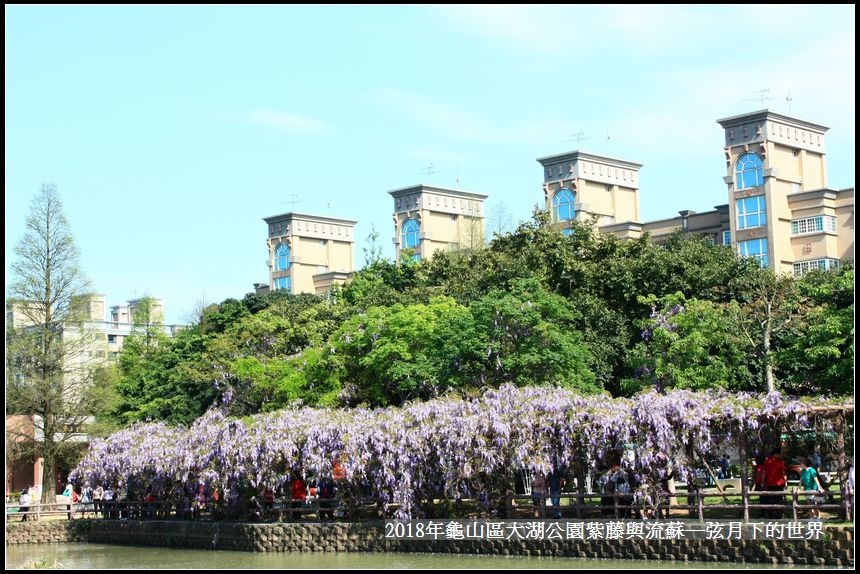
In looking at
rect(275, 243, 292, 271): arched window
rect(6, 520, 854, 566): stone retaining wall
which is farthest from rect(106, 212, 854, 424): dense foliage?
rect(275, 243, 292, 271): arched window

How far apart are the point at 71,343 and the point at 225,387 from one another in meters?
6.12

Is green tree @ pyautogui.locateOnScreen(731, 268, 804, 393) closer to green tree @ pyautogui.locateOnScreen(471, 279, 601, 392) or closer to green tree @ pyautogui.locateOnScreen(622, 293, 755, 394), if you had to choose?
green tree @ pyautogui.locateOnScreen(622, 293, 755, 394)

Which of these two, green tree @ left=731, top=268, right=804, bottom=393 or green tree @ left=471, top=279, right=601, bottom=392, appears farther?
green tree @ left=731, top=268, right=804, bottom=393

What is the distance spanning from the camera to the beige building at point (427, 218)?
72438mm

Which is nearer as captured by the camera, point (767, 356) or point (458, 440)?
point (458, 440)

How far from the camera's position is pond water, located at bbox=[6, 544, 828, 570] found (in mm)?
22438

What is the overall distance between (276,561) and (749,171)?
33763 millimetres

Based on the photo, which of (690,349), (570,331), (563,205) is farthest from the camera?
(563,205)

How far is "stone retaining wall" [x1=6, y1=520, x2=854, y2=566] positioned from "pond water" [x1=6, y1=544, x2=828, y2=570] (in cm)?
25

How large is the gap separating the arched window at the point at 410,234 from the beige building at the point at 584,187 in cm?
1183

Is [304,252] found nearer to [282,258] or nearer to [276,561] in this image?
[282,258]

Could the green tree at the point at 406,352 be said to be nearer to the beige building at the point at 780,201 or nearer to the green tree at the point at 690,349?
the green tree at the point at 690,349

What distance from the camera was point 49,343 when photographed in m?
41.6

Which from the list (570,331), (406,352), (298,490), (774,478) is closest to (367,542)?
(298,490)
